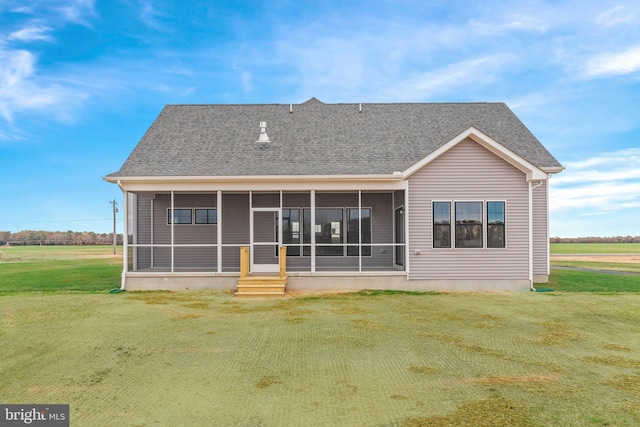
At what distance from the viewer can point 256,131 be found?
59.0ft

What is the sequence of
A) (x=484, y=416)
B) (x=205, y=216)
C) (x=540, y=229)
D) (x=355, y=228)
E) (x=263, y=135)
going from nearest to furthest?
(x=484, y=416) < (x=540, y=229) < (x=355, y=228) < (x=205, y=216) < (x=263, y=135)

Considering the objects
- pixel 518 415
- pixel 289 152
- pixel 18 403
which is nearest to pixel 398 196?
pixel 289 152

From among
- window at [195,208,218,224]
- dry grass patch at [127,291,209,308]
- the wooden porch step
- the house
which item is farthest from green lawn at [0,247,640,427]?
window at [195,208,218,224]

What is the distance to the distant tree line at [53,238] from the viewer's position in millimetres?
71562

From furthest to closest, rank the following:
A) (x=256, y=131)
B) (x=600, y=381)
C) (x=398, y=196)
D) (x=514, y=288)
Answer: (x=256, y=131) < (x=398, y=196) < (x=514, y=288) < (x=600, y=381)

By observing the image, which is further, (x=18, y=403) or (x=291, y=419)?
(x=18, y=403)

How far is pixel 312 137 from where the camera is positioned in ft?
A: 57.2

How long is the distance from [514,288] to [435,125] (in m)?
7.63

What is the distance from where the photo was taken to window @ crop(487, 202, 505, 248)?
13719 millimetres

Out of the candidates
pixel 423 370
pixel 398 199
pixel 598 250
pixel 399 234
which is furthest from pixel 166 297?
pixel 598 250

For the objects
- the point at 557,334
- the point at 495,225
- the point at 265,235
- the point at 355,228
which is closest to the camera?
the point at 557,334

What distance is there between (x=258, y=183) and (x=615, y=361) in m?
10.2

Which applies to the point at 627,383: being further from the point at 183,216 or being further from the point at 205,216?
the point at 183,216

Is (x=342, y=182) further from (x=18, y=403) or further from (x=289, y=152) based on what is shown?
(x=18, y=403)
